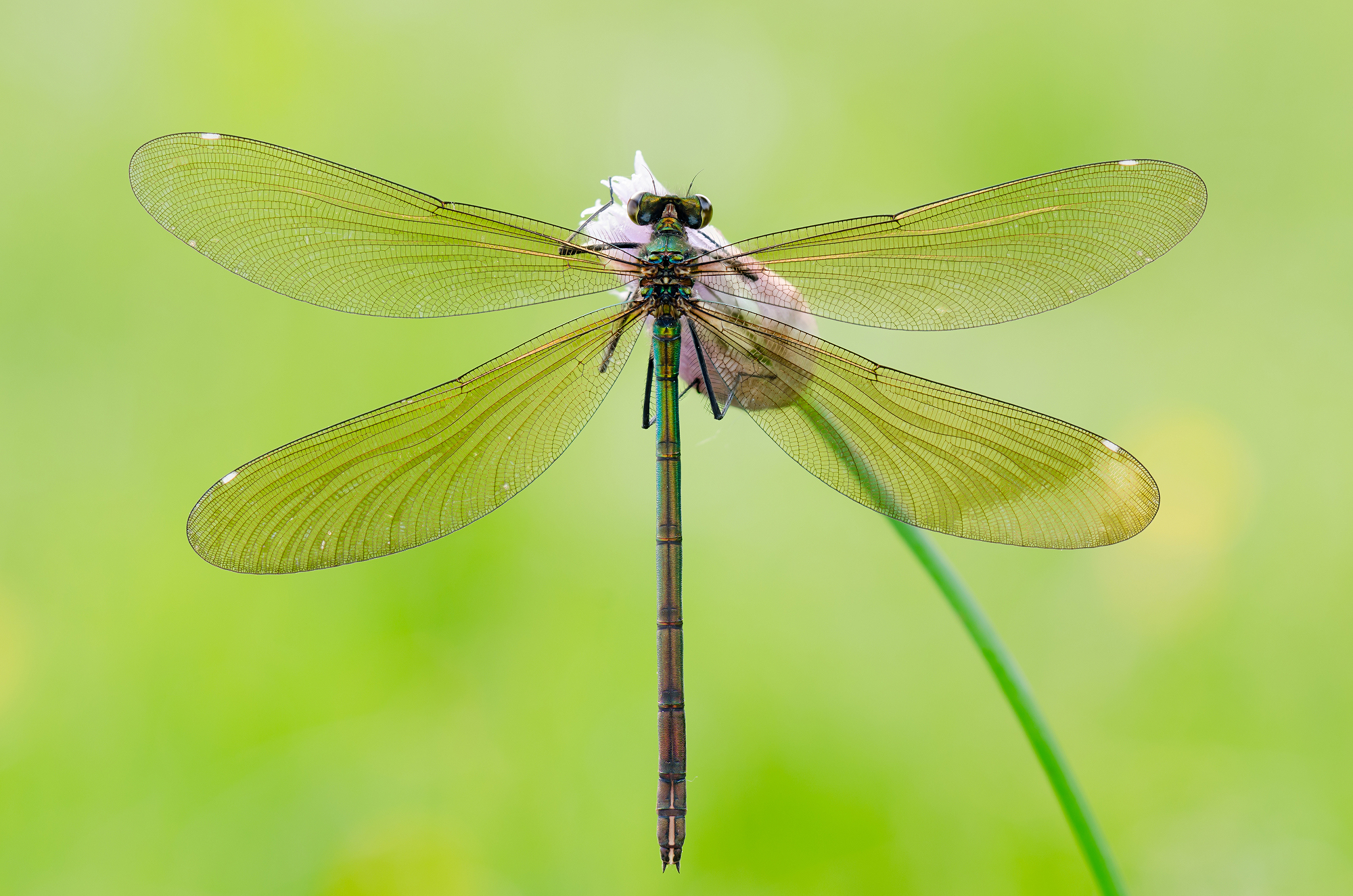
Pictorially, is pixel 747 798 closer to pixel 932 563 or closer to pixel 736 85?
pixel 932 563

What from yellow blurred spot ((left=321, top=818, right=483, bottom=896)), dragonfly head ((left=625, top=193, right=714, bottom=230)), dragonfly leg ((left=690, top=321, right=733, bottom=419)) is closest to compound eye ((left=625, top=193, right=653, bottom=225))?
dragonfly head ((left=625, top=193, right=714, bottom=230))

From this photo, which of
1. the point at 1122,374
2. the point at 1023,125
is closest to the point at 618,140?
the point at 1023,125

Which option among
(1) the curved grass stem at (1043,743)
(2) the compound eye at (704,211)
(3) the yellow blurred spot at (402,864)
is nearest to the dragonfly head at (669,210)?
(2) the compound eye at (704,211)

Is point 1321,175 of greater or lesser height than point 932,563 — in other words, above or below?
above

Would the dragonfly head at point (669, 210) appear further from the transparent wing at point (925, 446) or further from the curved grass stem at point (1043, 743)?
the curved grass stem at point (1043, 743)

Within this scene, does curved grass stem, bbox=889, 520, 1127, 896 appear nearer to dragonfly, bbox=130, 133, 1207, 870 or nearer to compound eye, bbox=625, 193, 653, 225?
dragonfly, bbox=130, 133, 1207, 870

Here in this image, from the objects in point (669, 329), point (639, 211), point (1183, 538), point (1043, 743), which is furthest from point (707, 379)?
point (1183, 538)
